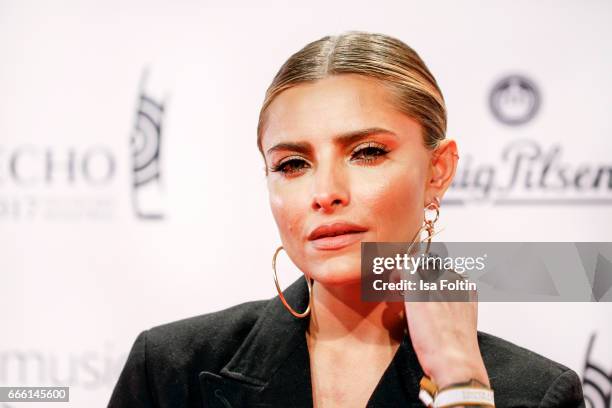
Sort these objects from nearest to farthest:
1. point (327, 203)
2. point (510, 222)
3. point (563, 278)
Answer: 1. point (327, 203)
2. point (563, 278)
3. point (510, 222)

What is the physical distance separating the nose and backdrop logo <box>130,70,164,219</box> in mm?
1027

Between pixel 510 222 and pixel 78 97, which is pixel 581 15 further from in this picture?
pixel 78 97

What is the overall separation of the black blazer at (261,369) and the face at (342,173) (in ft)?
0.74

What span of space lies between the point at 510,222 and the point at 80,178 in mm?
1378

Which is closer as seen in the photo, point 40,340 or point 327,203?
point 327,203

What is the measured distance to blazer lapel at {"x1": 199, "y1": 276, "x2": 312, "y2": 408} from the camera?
148 cm

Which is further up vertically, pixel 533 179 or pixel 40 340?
pixel 533 179

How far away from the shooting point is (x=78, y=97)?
2301 mm

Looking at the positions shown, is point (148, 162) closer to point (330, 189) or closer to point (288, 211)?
point (288, 211)

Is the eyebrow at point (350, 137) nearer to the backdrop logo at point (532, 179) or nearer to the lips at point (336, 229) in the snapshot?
the lips at point (336, 229)

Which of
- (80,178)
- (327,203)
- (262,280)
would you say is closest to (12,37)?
(80,178)

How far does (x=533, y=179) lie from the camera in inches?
87.7

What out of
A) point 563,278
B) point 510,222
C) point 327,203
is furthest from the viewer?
point 510,222

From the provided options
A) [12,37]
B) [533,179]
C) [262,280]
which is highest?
[12,37]
